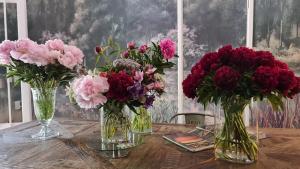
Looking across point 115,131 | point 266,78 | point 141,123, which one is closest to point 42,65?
point 115,131

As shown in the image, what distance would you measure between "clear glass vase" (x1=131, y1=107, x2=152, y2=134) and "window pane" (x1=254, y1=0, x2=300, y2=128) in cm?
158

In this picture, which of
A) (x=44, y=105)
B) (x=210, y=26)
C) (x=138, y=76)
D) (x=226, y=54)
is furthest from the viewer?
(x=210, y=26)

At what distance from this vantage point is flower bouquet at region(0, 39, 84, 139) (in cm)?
163

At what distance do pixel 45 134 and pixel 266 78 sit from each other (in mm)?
1294

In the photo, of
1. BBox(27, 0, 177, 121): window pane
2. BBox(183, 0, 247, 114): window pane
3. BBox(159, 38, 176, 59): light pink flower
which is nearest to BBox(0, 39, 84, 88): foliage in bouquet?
BBox(159, 38, 176, 59): light pink flower

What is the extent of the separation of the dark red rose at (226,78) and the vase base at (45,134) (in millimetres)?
1083

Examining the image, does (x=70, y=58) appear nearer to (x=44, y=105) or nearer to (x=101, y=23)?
(x=44, y=105)

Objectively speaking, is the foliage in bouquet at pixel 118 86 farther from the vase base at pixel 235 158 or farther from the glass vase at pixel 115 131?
the vase base at pixel 235 158

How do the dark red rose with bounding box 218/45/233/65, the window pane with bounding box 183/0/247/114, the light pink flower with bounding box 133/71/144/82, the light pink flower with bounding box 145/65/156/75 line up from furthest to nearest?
1. the window pane with bounding box 183/0/247/114
2. the light pink flower with bounding box 145/65/156/75
3. the light pink flower with bounding box 133/71/144/82
4. the dark red rose with bounding box 218/45/233/65

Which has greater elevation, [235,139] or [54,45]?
[54,45]

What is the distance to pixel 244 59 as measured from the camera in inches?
48.1

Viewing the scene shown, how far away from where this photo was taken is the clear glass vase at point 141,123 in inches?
72.6

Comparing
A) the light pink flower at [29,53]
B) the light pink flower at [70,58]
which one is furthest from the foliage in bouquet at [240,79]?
the light pink flower at [29,53]

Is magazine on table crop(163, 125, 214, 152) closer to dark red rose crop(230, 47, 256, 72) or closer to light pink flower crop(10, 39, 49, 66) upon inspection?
dark red rose crop(230, 47, 256, 72)
